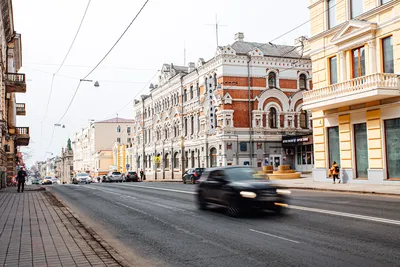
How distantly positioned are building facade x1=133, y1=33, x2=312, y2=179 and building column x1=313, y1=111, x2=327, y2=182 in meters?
14.4

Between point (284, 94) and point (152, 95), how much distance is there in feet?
83.1

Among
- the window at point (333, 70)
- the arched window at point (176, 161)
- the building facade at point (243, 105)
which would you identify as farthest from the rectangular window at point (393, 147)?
the arched window at point (176, 161)

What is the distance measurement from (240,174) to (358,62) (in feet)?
54.2

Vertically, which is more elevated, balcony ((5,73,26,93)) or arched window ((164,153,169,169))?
balcony ((5,73,26,93))

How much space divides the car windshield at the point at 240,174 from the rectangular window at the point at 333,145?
53.7 feet

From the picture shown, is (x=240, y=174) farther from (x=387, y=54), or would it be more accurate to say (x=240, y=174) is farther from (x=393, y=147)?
(x=387, y=54)

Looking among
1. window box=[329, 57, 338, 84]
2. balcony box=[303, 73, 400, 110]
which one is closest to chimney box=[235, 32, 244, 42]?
window box=[329, 57, 338, 84]

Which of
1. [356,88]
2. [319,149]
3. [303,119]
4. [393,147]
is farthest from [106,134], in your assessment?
[393,147]

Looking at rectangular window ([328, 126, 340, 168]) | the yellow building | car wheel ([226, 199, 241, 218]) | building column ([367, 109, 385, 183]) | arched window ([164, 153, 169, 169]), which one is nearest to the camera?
car wheel ([226, 199, 241, 218])

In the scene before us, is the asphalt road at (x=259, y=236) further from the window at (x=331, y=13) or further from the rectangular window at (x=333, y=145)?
the window at (x=331, y=13)

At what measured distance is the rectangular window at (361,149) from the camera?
1020 inches

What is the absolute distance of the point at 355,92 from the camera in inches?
962

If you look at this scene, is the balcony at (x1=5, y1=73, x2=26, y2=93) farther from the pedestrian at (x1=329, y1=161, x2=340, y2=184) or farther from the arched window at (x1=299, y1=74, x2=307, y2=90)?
the arched window at (x1=299, y1=74, x2=307, y2=90)

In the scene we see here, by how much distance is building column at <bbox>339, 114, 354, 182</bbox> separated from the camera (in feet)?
88.3
